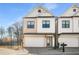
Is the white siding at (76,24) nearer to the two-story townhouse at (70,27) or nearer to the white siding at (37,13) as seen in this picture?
the two-story townhouse at (70,27)

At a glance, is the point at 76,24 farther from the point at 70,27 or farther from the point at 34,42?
the point at 34,42

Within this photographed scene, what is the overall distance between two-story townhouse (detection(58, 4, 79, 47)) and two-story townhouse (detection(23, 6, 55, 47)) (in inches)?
5.3

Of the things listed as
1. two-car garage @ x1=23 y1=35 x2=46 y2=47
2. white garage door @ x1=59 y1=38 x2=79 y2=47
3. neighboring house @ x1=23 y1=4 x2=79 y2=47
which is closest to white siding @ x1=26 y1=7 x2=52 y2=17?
neighboring house @ x1=23 y1=4 x2=79 y2=47

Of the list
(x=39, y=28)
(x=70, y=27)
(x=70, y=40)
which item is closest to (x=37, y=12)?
(x=39, y=28)

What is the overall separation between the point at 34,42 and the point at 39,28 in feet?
0.81

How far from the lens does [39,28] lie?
30.7ft

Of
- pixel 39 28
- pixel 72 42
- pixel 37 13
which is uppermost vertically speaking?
pixel 37 13

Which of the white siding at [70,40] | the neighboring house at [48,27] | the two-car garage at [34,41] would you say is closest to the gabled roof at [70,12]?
the neighboring house at [48,27]

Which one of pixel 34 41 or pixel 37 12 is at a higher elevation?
pixel 37 12

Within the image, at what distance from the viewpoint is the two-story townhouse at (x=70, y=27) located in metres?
9.30

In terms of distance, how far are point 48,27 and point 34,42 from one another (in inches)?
13.4

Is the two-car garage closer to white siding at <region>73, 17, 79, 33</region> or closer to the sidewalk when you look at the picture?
the sidewalk

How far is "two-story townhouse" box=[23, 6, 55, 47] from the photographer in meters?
9.34
